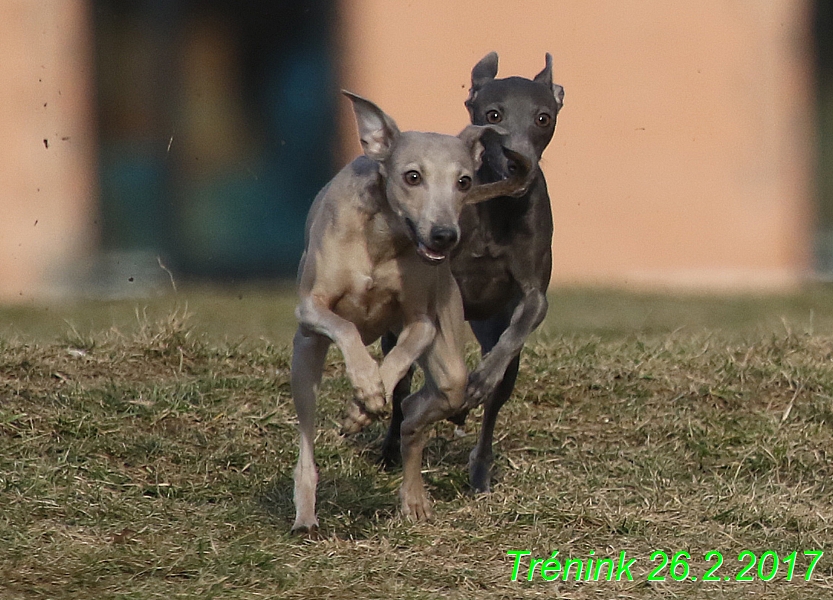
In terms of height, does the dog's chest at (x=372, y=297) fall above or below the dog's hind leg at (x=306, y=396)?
above

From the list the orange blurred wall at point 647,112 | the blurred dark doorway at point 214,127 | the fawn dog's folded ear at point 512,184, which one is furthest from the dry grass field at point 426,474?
the blurred dark doorway at point 214,127

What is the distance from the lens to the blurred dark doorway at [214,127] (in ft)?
39.4

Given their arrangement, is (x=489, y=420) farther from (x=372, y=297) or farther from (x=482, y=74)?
(x=482, y=74)

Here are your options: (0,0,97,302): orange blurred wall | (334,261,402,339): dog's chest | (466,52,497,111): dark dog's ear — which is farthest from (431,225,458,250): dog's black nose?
(0,0,97,302): orange blurred wall

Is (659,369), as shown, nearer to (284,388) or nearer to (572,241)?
(284,388)

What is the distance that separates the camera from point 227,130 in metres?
12.3

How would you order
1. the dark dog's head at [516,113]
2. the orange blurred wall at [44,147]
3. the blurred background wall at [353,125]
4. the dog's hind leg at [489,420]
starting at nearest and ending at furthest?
the dark dog's head at [516,113]
the dog's hind leg at [489,420]
the orange blurred wall at [44,147]
the blurred background wall at [353,125]

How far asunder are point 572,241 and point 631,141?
2.99 ft

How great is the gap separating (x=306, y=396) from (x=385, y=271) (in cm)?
53

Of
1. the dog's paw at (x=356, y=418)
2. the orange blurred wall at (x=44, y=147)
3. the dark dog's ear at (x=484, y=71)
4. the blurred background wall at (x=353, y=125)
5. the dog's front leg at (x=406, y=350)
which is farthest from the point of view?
the blurred background wall at (x=353, y=125)

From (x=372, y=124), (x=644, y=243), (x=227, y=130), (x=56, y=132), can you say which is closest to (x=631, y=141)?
(x=644, y=243)

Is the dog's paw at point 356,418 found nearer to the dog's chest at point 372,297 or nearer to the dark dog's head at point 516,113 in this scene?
the dog's chest at point 372,297

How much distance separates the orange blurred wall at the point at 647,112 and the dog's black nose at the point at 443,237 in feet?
23.4

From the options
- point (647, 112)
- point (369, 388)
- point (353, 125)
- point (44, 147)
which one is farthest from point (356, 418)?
point (647, 112)
